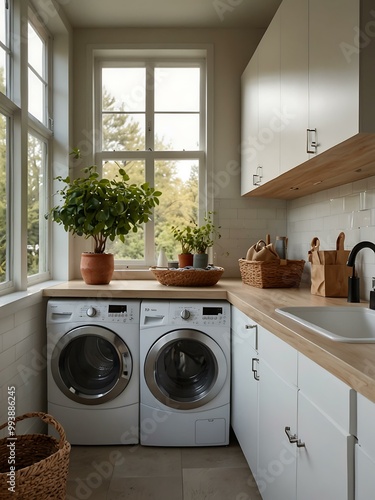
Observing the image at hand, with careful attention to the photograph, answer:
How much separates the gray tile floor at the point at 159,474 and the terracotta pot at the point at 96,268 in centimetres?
104

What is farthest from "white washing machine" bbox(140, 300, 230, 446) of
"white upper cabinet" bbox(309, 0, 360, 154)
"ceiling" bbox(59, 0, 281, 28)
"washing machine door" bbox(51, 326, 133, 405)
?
"ceiling" bbox(59, 0, 281, 28)

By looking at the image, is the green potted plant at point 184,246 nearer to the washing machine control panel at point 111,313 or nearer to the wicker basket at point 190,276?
the wicker basket at point 190,276

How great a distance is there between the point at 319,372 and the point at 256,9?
2711 millimetres

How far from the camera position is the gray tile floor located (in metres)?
1.96

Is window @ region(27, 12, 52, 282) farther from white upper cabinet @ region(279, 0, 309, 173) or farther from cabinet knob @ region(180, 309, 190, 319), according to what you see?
white upper cabinet @ region(279, 0, 309, 173)

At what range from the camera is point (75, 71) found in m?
3.19

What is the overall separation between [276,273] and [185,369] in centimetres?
83

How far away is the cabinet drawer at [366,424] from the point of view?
0.86 meters

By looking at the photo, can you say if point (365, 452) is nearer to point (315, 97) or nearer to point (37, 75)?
point (315, 97)

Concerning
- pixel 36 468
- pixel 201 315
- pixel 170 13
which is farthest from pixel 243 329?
pixel 170 13

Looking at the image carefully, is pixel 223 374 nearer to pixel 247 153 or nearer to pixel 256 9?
pixel 247 153

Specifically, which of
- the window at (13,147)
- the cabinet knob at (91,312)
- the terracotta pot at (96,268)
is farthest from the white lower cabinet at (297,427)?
the window at (13,147)

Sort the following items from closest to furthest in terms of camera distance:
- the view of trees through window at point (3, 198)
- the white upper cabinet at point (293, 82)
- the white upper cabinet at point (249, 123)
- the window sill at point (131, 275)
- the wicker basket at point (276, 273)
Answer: the white upper cabinet at point (293, 82), the view of trees through window at point (3, 198), the wicker basket at point (276, 273), the white upper cabinet at point (249, 123), the window sill at point (131, 275)

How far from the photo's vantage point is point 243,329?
2.09 metres
